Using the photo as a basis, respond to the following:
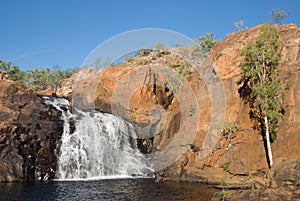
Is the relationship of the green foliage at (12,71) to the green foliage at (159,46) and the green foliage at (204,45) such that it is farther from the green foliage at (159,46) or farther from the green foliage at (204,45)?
the green foliage at (204,45)

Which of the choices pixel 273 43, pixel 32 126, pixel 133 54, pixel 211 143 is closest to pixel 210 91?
pixel 211 143

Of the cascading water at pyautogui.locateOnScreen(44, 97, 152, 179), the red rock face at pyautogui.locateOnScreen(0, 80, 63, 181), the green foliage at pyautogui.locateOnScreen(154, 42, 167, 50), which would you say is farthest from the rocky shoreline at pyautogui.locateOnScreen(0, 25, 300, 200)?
the green foliage at pyautogui.locateOnScreen(154, 42, 167, 50)

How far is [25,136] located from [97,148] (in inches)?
275

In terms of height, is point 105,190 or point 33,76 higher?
point 33,76

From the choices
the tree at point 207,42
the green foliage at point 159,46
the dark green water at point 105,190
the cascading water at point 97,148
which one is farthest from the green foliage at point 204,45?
the dark green water at point 105,190

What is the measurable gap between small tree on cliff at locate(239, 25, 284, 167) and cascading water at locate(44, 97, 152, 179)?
461 inches

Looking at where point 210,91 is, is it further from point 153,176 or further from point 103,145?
Answer: point 103,145

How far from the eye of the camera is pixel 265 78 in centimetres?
2459

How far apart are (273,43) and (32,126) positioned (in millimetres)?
23456

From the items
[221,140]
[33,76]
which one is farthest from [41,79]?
[221,140]

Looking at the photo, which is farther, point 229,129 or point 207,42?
point 207,42

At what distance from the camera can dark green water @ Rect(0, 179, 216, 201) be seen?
19.1 meters

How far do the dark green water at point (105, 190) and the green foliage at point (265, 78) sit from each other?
7548mm

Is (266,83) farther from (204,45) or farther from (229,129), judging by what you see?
(204,45)
